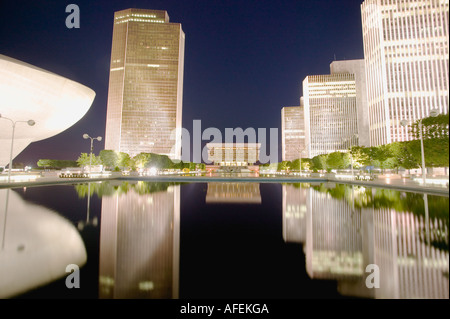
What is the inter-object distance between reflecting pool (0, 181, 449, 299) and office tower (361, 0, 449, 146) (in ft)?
300

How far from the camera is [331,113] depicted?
13362cm

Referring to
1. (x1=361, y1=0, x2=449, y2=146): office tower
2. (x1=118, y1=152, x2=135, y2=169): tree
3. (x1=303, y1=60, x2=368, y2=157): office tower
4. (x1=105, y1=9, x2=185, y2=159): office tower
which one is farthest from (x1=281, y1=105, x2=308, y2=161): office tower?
(x1=118, y1=152, x2=135, y2=169): tree

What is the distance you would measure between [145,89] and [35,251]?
13769 cm

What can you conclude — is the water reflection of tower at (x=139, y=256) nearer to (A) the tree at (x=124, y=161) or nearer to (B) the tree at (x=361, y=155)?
(B) the tree at (x=361, y=155)

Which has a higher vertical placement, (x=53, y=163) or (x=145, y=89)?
(x=145, y=89)

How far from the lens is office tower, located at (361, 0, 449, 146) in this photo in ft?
257

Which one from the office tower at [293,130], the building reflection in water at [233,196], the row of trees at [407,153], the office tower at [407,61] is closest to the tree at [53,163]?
the building reflection in water at [233,196]

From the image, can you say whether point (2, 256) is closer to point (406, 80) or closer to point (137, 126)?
point (406, 80)

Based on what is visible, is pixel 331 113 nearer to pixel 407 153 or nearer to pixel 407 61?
pixel 407 61

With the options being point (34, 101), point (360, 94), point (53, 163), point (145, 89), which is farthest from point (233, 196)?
point (360, 94)

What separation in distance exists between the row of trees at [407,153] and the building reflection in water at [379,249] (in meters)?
21.9
